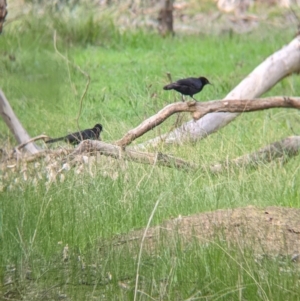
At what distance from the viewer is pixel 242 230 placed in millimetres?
4973

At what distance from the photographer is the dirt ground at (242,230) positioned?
4.96 metres

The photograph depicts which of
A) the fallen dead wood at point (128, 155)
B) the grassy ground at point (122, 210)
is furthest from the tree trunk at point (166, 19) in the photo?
the fallen dead wood at point (128, 155)

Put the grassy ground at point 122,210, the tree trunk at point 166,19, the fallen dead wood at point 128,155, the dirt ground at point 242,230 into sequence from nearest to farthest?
the grassy ground at point 122,210
the dirt ground at point 242,230
the fallen dead wood at point 128,155
the tree trunk at point 166,19

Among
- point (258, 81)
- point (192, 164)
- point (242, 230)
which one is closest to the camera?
point (242, 230)

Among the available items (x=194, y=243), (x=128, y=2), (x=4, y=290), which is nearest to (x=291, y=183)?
(x=194, y=243)

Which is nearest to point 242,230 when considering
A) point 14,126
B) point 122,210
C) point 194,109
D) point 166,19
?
point 122,210

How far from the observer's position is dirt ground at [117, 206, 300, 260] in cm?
496

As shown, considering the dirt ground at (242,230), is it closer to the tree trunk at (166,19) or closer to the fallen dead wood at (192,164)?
the fallen dead wood at (192,164)

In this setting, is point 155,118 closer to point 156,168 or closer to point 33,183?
point 156,168

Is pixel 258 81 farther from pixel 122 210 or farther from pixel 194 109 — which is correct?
pixel 122 210

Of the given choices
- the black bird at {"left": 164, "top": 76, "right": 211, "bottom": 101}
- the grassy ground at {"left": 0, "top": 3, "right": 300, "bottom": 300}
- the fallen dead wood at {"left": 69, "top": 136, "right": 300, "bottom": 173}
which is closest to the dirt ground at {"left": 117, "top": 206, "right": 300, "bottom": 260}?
the grassy ground at {"left": 0, "top": 3, "right": 300, "bottom": 300}

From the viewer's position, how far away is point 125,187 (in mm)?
6105

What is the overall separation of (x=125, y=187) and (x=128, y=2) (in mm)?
13138

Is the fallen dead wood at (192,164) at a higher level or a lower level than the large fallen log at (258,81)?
higher
